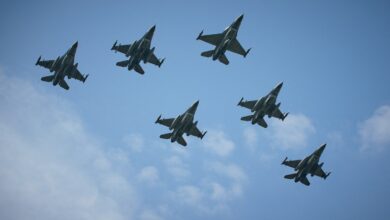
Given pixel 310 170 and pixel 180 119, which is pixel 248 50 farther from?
pixel 310 170

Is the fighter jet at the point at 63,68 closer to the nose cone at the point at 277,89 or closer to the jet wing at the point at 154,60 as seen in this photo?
the jet wing at the point at 154,60

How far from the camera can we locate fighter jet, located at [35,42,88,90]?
63347mm

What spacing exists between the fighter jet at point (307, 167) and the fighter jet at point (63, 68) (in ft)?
98.6

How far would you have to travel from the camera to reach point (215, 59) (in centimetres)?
6300

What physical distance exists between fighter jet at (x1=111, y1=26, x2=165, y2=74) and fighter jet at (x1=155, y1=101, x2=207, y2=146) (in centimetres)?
794

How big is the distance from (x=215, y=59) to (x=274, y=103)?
9.25 m

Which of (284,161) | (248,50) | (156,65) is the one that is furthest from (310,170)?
(156,65)

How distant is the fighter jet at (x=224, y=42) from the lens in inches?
2375

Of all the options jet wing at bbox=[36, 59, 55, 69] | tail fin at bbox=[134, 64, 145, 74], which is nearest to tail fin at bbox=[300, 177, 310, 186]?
tail fin at bbox=[134, 64, 145, 74]

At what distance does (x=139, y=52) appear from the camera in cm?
6312

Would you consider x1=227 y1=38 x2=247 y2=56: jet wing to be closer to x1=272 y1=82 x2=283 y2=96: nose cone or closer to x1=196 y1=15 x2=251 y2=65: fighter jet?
x1=196 y1=15 x2=251 y2=65: fighter jet

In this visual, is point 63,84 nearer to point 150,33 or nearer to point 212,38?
point 150,33

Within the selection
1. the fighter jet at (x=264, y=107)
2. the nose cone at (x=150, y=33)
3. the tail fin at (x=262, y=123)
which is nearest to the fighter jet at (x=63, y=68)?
the nose cone at (x=150, y=33)

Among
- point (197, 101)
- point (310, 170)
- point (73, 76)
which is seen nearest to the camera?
point (197, 101)
